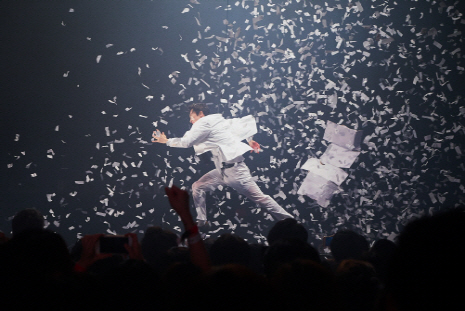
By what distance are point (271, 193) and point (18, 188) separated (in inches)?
140

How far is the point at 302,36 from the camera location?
20.3 ft

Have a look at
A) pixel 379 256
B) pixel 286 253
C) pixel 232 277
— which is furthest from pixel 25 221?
pixel 232 277

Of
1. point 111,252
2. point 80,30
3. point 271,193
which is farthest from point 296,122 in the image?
point 111,252

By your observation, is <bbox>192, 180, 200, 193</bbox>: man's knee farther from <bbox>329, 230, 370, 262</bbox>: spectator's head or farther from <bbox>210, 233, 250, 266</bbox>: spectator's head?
<bbox>210, 233, 250, 266</bbox>: spectator's head

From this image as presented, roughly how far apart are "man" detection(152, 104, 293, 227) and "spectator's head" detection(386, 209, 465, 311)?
512 cm

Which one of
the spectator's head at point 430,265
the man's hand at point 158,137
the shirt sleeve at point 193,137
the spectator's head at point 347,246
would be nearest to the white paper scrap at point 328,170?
the shirt sleeve at point 193,137

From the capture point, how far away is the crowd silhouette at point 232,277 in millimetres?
779

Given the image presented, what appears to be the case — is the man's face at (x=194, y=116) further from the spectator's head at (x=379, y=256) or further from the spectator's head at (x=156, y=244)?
the spectator's head at (x=379, y=256)

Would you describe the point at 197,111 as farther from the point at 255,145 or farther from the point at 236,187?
the point at 236,187

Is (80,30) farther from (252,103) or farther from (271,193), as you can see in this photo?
(271,193)

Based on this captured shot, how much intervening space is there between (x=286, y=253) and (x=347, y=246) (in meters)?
1.23

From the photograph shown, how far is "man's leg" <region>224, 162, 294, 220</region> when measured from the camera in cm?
596

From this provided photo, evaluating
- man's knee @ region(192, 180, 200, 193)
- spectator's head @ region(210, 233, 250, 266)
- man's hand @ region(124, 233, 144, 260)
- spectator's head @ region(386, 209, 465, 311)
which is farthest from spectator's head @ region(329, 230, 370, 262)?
man's knee @ region(192, 180, 200, 193)

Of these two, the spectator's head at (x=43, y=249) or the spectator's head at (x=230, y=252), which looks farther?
the spectator's head at (x=230, y=252)
